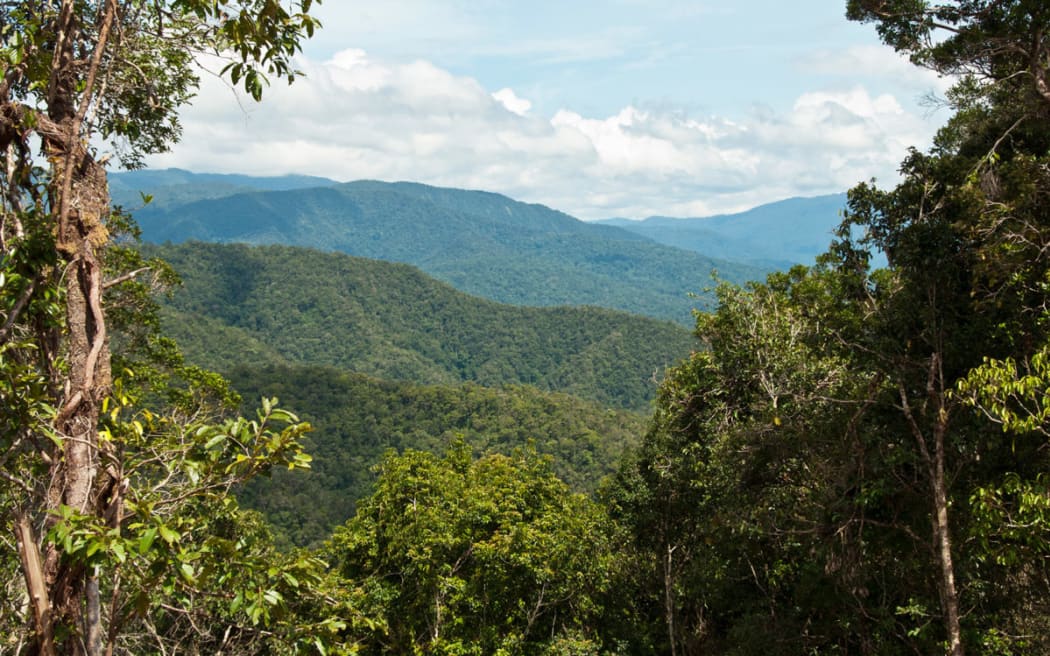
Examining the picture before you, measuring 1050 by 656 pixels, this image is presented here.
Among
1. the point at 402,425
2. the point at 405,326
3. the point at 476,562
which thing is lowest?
the point at 402,425

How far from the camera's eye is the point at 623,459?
15805 millimetres

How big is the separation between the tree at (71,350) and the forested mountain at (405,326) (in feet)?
316

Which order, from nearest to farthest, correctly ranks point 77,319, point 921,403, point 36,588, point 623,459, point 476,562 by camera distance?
point 36,588
point 77,319
point 921,403
point 476,562
point 623,459

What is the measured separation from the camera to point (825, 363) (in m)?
7.64

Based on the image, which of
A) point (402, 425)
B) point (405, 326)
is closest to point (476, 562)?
point (402, 425)

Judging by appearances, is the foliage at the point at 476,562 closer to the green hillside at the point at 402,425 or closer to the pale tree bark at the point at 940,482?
the pale tree bark at the point at 940,482

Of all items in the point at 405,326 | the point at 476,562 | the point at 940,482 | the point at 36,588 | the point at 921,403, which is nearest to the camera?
the point at 36,588

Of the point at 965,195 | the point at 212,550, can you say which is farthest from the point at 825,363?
the point at 212,550

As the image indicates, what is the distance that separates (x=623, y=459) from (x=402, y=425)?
52175 millimetres

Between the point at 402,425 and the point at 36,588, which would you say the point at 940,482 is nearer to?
the point at 36,588

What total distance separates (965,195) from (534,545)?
23.0 ft

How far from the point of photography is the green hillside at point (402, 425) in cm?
5484

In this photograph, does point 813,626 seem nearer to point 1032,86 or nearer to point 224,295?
point 1032,86

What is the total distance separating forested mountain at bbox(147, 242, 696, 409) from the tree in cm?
9625
